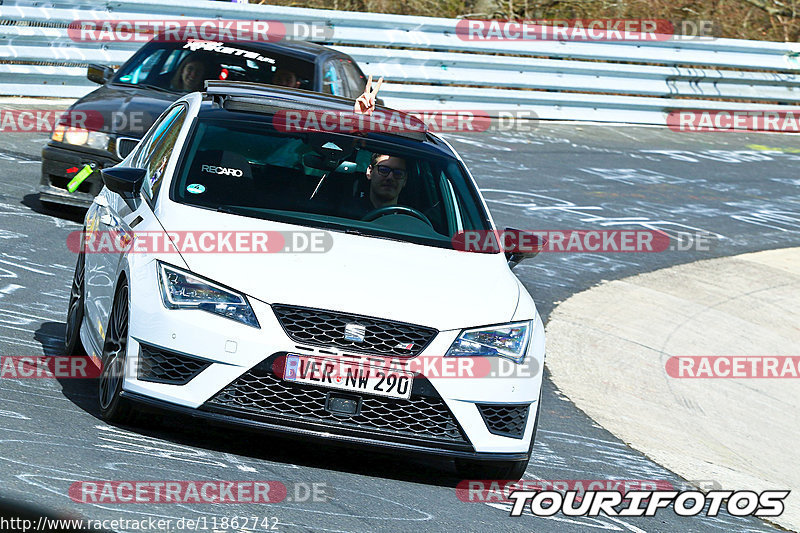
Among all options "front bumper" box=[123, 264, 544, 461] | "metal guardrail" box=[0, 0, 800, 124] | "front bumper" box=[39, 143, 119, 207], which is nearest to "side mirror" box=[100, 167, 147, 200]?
"front bumper" box=[123, 264, 544, 461]

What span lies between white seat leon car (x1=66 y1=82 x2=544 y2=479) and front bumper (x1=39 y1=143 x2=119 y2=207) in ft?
11.8

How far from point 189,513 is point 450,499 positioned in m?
1.29

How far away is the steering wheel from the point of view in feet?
21.4

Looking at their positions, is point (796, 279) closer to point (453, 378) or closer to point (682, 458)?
point (682, 458)

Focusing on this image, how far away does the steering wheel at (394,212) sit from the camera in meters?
6.52

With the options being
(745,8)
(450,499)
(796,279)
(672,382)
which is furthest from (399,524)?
(745,8)

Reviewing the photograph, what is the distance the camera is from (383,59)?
19188 mm

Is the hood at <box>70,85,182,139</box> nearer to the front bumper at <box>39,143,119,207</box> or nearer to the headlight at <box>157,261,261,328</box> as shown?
the front bumper at <box>39,143,119,207</box>

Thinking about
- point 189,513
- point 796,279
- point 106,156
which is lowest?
point 796,279

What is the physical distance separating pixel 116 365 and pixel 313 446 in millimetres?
1040

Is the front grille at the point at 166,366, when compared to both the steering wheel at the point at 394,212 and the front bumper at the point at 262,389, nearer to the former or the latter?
the front bumper at the point at 262,389

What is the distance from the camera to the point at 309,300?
5.49 m

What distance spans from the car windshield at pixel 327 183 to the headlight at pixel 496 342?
0.75 m

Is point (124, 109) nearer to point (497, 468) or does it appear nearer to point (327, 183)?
point (327, 183)
